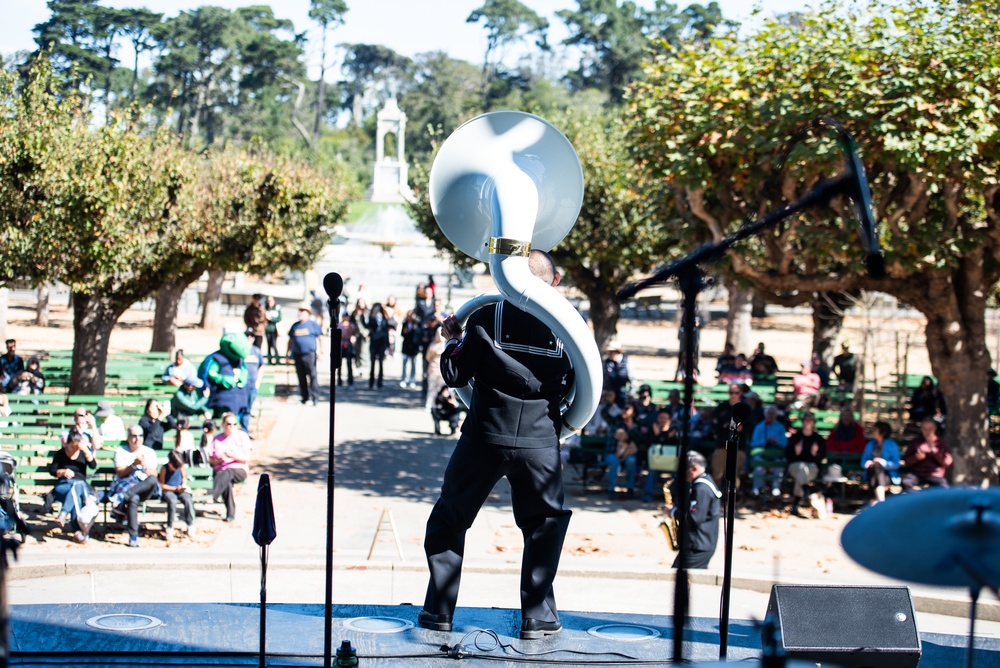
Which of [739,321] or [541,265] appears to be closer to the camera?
[541,265]

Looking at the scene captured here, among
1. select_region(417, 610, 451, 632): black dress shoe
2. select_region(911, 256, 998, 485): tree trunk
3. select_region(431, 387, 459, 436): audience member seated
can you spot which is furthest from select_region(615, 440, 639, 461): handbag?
select_region(417, 610, 451, 632): black dress shoe

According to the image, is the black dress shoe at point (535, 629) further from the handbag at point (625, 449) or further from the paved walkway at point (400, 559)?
the handbag at point (625, 449)

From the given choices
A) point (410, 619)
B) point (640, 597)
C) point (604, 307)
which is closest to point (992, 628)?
point (640, 597)

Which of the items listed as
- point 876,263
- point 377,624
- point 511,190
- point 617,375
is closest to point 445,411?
point 617,375

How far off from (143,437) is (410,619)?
515 centimetres

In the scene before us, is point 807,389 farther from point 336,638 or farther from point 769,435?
point 336,638

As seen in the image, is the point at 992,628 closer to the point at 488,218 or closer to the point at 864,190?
the point at 488,218

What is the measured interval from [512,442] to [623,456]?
21.4 ft

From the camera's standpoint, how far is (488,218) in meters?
5.43

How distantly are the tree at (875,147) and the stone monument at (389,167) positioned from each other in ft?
168

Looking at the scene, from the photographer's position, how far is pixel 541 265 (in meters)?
5.42

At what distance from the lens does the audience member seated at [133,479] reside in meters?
8.96

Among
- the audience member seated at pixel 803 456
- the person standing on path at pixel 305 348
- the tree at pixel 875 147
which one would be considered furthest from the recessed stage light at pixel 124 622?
the person standing on path at pixel 305 348

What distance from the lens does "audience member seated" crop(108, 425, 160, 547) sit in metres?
8.96
